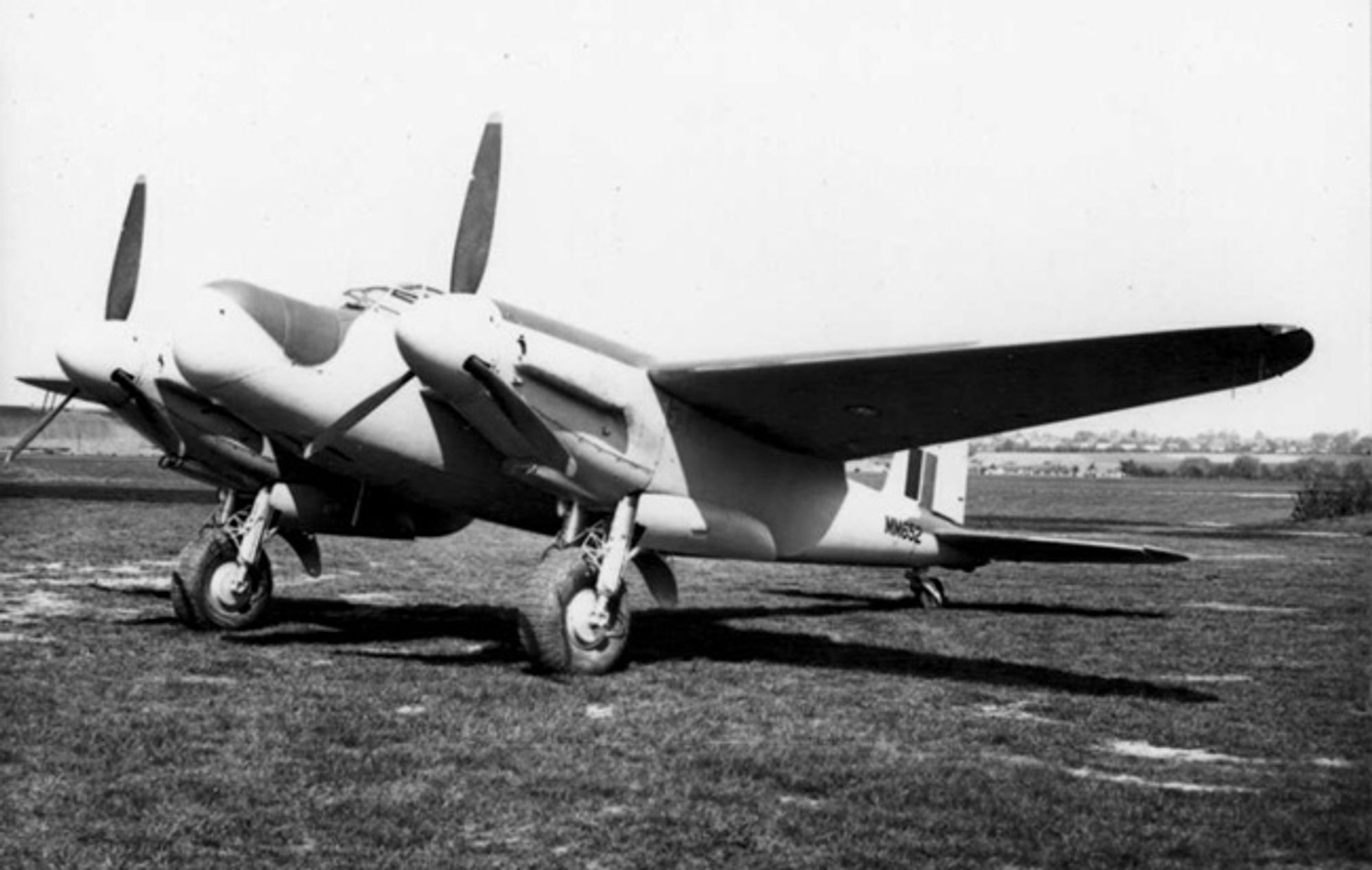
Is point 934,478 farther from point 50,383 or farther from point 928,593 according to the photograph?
point 50,383

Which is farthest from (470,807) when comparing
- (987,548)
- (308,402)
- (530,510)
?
(987,548)

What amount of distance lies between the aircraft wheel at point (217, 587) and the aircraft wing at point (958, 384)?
4.43 metres

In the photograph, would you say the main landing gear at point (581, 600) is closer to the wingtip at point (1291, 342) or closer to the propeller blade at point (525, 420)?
the propeller blade at point (525, 420)

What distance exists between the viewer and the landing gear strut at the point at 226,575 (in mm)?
11508

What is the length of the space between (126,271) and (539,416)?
210 inches

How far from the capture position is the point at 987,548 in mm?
14352

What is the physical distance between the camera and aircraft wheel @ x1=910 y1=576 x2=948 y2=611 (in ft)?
49.6

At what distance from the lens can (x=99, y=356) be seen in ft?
37.4

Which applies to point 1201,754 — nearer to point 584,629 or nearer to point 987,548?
point 584,629

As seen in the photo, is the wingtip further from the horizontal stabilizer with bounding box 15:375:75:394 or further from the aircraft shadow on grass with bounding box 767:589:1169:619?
the horizontal stabilizer with bounding box 15:375:75:394

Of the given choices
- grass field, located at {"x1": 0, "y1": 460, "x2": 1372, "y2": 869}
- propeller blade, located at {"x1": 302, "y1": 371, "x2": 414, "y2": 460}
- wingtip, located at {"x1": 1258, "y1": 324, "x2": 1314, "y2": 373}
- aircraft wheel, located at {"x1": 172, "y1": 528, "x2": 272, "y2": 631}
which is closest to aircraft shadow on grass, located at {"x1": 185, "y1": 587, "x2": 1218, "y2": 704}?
grass field, located at {"x1": 0, "y1": 460, "x2": 1372, "y2": 869}

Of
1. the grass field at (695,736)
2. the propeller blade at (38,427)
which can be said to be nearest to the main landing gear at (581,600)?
the grass field at (695,736)

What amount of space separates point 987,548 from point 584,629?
6285 millimetres

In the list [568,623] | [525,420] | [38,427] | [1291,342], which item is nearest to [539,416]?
[525,420]
